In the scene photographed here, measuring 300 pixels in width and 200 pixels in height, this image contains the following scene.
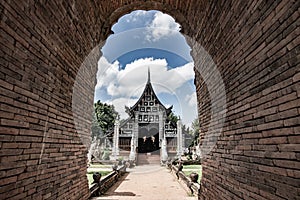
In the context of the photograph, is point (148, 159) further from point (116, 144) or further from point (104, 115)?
point (104, 115)

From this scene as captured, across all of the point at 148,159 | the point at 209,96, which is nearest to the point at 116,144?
the point at 148,159

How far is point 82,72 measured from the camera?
4.58 metres

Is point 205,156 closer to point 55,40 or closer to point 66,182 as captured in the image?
point 66,182

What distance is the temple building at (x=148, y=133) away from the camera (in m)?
22.0

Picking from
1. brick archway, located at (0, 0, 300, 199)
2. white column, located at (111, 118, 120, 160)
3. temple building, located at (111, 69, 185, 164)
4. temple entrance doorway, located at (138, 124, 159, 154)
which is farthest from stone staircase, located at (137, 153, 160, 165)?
brick archway, located at (0, 0, 300, 199)

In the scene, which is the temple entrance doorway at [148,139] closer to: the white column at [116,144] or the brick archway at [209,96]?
the white column at [116,144]

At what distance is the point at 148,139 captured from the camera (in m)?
24.6

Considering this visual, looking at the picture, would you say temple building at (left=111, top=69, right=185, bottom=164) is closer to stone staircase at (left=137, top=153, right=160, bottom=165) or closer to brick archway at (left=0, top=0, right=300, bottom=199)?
stone staircase at (left=137, top=153, right=160, bottom=165)

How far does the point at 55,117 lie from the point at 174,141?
20301mm

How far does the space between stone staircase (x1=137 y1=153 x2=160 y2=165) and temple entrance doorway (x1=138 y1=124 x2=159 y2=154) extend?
1.12m

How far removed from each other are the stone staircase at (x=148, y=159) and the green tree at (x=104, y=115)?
11.9 m

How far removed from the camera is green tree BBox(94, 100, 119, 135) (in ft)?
109

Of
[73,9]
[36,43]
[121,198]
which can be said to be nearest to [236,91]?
[36,43]

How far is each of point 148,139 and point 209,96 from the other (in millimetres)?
20978
